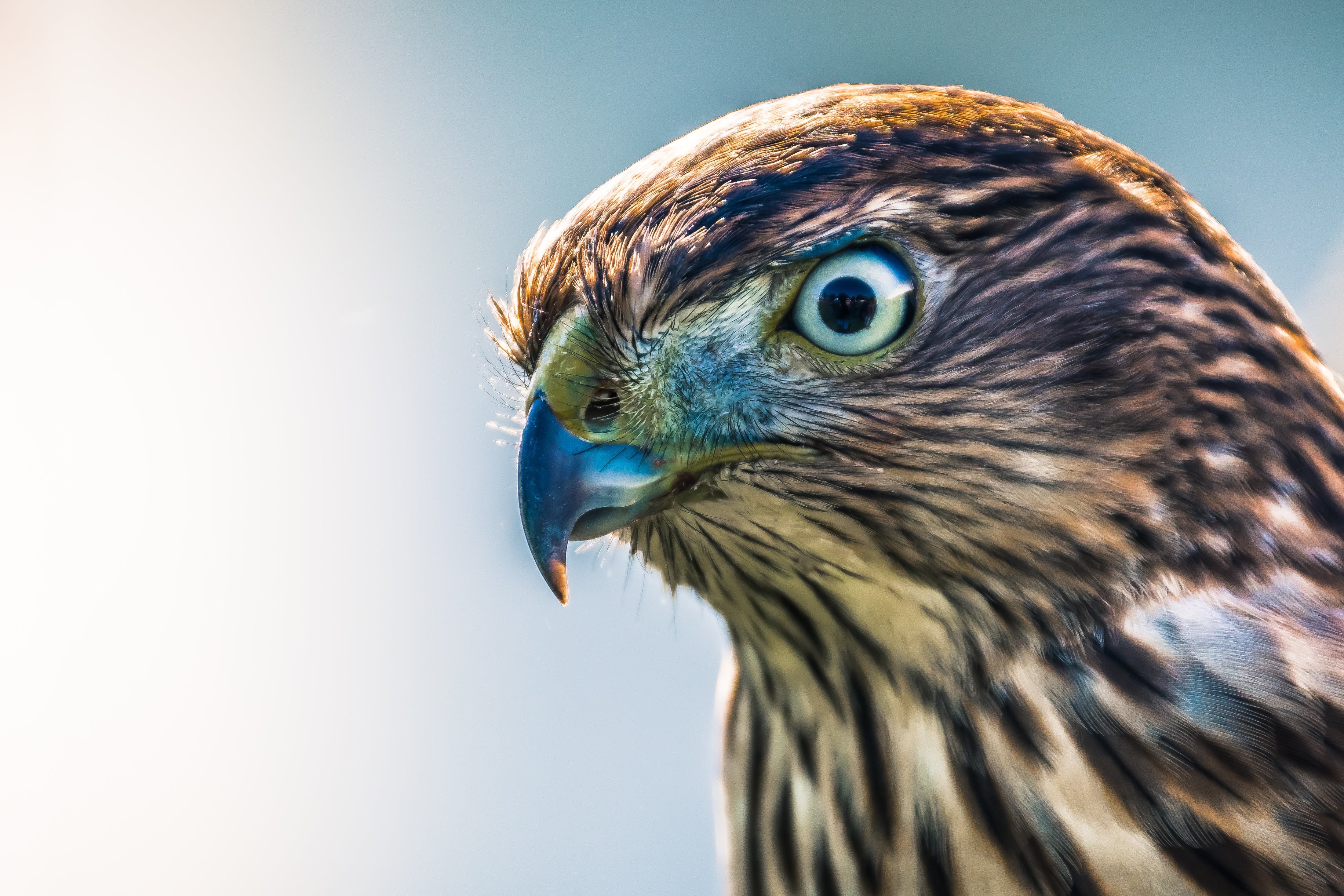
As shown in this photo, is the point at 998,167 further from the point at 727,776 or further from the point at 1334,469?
the point at 727,776

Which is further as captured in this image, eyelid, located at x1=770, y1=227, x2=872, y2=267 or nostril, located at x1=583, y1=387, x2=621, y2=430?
nostril, located at x1=583, y1=387, x2=621, y2=430

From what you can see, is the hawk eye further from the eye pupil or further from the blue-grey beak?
the blue-grey beak

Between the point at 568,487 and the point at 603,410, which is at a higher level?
the point at 603,410

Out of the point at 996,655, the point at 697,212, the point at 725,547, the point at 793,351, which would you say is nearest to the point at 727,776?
the point at 725,547

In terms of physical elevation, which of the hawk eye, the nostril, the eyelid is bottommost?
the nostril

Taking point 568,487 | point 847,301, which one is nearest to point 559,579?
point 568,487

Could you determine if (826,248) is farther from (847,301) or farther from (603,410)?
(603,410)

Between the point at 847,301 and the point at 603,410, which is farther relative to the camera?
the point at 603,410

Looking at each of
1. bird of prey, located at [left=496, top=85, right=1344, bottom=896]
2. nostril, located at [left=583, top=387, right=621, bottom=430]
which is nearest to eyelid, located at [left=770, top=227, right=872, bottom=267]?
bird of prey, located at [left=496, top=85, right=1344, bottom=896]
